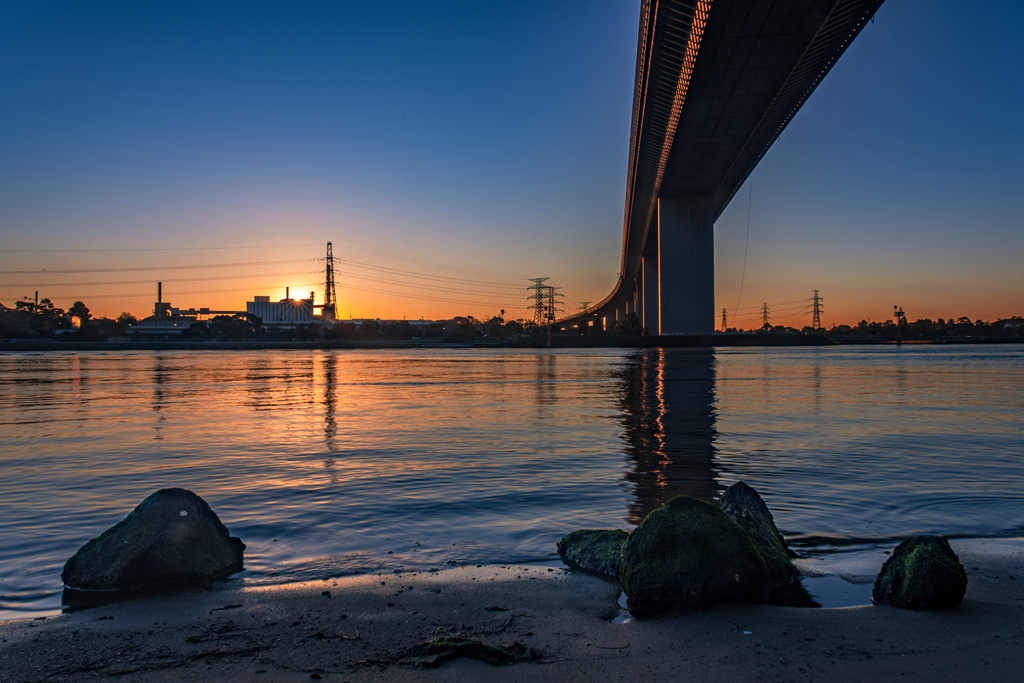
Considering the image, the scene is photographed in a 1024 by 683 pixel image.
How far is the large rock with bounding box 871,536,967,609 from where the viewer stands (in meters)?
4.04

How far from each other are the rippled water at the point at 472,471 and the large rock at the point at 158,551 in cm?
24

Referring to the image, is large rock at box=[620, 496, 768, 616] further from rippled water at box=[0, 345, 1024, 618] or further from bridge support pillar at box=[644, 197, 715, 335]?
bridge support pillar at box=[644, 197, 715, 335]

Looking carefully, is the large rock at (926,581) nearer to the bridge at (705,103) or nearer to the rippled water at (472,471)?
the rippled water at (472,471)

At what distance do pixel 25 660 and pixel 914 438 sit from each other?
1326cm

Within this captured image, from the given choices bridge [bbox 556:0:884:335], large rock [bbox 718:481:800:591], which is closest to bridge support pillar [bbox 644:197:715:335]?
bridge [bbox 556:0:884:335]

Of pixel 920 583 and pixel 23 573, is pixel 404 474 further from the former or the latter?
pixel 920 583

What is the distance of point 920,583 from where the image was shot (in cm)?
405

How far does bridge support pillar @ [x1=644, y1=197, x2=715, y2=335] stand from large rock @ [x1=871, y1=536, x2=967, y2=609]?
82517mm

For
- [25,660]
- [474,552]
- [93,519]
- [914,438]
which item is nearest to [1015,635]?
[474,552]

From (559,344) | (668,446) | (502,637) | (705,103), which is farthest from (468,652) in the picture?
(559,344)

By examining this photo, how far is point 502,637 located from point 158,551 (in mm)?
2757

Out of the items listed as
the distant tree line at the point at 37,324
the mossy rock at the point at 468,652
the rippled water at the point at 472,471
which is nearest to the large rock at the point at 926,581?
the rippled water at the point at 472,471

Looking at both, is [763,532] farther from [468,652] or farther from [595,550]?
[468,652]

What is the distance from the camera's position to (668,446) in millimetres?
11477
